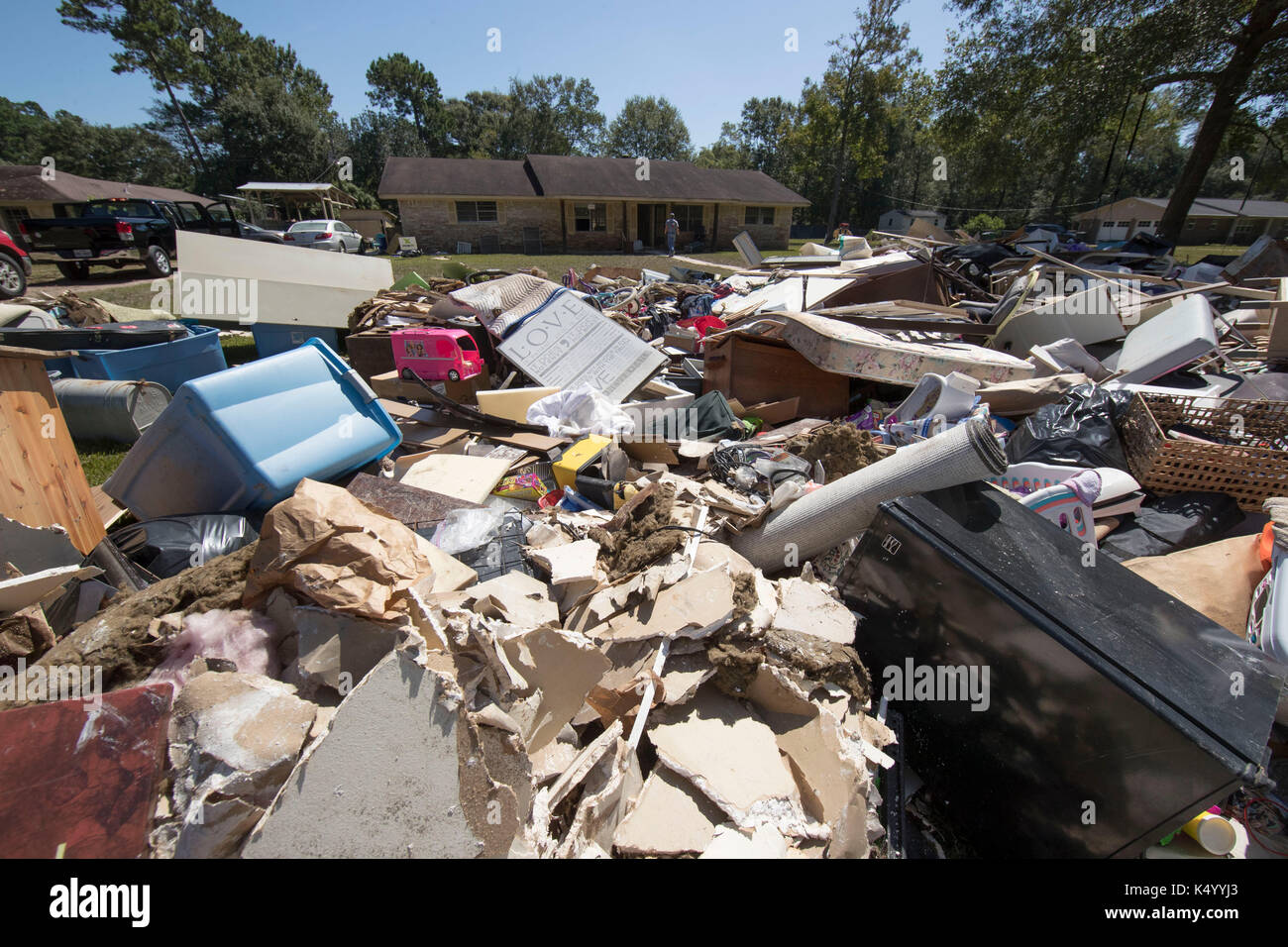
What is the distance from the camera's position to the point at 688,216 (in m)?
24.2

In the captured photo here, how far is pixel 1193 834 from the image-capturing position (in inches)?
68.2

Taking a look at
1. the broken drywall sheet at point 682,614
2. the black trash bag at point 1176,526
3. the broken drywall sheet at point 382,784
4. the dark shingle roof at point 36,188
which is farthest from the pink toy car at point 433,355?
the dark shingle roof at point 36,188

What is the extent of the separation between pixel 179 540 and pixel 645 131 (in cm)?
5415

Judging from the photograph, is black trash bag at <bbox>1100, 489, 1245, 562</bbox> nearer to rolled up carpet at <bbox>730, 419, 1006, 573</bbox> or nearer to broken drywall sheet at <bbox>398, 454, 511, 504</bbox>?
rolled up carpet at <bbox>730, 419, 1006, 573</bbox>

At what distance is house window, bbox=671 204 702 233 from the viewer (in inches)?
941

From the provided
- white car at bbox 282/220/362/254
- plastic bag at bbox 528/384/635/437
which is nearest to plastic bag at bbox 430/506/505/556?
plastic bag at bbox 528/384/635/437

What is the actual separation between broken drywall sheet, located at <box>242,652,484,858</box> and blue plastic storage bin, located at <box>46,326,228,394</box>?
4253 millimetres

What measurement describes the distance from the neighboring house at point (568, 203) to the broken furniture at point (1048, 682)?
22915mm

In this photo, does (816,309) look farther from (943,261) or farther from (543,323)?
(943,261)
